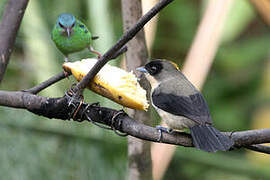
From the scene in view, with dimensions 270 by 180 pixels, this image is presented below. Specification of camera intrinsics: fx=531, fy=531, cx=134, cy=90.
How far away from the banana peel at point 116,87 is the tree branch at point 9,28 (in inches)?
13.9

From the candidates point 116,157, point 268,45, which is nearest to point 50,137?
point 116,157

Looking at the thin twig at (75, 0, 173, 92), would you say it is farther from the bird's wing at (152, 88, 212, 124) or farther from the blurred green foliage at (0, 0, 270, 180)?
the blurred green foliage at (0, 0, 270, 180)

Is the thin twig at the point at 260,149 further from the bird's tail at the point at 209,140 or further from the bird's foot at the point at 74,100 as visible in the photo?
the bird's foot at the point at 74,100

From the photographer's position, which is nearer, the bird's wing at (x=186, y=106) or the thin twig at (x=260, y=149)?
the thin twig at (x=260, y=149)

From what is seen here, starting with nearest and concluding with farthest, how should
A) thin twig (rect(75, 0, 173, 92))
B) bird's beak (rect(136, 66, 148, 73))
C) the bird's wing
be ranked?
thin twig (rect(75, 0, 173, 92)) < the bird's wing < bird's beak (rect(136, 66, 148, 73))

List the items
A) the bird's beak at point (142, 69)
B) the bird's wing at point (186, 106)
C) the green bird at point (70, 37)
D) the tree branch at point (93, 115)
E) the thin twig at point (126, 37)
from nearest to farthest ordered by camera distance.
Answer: the thin twig at point (126, 37) < the tree branch at point (93, 115) < the bird's wing at point (186, 106) < the bird's beak at point (142, 69) < the green bird at point (70, 37)

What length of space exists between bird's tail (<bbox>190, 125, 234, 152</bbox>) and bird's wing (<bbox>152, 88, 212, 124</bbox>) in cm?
6

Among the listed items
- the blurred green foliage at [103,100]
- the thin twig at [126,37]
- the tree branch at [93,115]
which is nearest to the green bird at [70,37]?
the blurred green foliage at [103,100]

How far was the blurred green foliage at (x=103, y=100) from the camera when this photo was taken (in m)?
3.61

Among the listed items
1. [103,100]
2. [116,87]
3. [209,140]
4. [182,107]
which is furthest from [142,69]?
[103,100]

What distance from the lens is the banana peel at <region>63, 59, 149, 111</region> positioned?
2.21 m

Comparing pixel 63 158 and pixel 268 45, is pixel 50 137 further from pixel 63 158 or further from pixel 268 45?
pixel 268 45

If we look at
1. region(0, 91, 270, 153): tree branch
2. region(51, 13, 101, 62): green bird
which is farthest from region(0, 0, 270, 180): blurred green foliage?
→ region(0, 91, 270, 153): tree branch

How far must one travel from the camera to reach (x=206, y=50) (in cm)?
319
